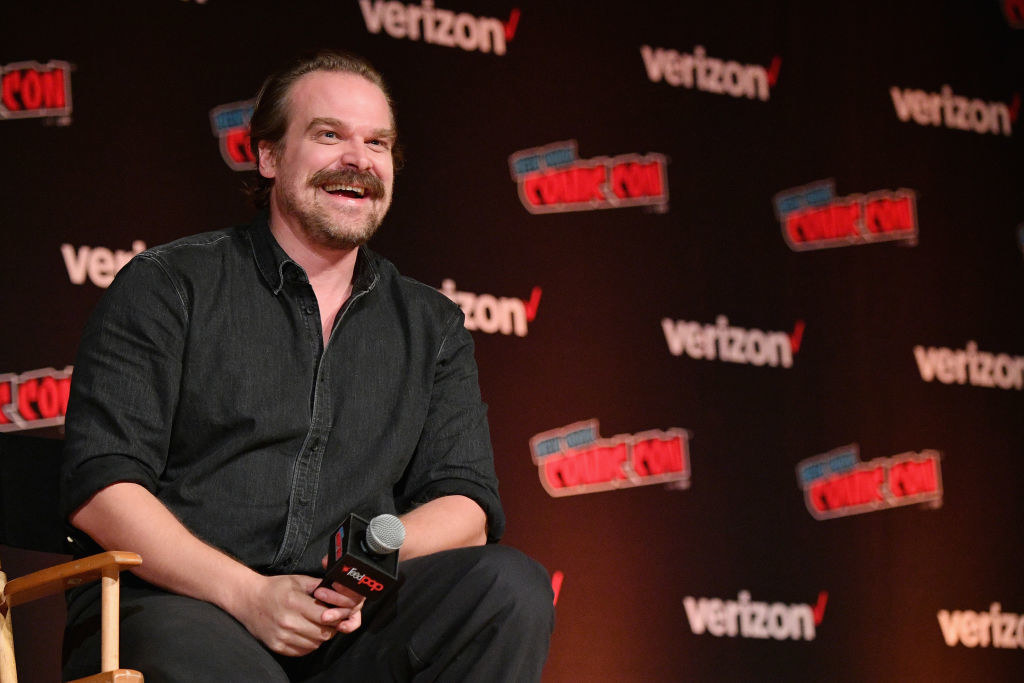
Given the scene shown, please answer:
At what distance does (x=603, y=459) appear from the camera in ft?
11.0

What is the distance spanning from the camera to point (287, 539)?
182cm

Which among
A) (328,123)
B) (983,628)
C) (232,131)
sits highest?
(232,131)

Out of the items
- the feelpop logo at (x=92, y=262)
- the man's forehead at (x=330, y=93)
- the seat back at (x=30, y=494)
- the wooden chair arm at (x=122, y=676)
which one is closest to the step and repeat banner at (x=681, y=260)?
the feelpop logo at (x=92, y=262)

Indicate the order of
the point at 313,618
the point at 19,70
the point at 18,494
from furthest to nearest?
the point at 19,70, the point at 18,494, the point at 313,618

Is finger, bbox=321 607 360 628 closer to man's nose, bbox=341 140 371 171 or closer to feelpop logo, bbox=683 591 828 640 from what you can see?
man's nose, bbox=341 140 371 171

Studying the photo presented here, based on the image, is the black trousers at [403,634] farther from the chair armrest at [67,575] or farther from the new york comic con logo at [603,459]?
the new york comic con logo at [603,459]

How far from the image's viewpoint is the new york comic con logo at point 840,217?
143 inches

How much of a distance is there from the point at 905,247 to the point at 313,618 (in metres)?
2.74

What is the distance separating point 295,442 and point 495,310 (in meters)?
1.47

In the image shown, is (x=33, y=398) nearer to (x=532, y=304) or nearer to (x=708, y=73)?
(x=532, y=304)

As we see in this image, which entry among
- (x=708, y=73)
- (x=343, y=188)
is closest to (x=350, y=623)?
(x=343, y=188)

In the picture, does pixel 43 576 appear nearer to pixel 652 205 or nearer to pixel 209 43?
pixel 209 43

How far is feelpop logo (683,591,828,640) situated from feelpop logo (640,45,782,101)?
1531 millimetres

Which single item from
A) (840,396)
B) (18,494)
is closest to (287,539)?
(18,494)
